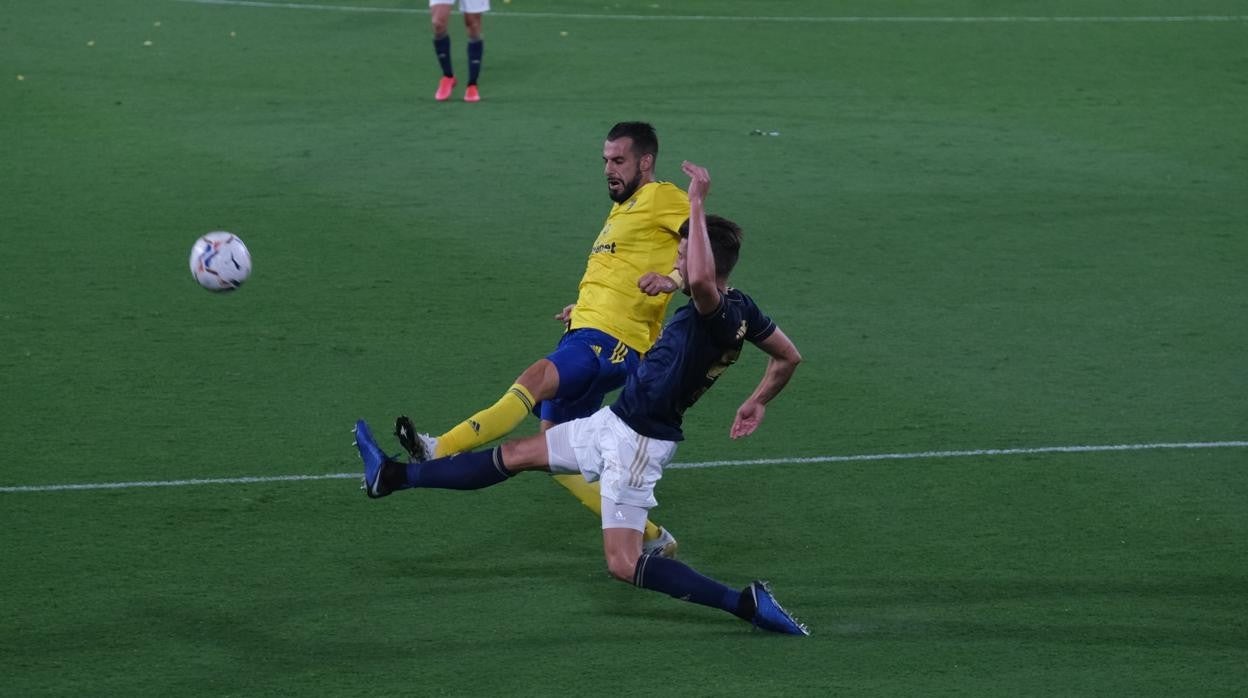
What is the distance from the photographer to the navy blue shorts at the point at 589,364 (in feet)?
26.7

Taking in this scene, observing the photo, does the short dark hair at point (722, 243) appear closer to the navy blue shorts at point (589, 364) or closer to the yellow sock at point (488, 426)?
the navy blue shorts at point (589, 364)

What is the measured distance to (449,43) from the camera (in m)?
18.0

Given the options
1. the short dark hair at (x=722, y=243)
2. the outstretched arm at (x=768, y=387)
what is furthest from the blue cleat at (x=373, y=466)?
the short dark hair at (x=722, y=243)

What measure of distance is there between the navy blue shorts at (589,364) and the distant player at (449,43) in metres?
9.82

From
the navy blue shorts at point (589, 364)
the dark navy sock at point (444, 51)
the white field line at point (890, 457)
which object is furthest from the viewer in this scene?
the dark navy sock at point (444, 51)

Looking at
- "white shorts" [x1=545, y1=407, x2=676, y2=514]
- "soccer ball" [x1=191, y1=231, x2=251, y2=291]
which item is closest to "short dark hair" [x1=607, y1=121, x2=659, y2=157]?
"white shorts" [x1=545, y1=407, x2=676, y2=514]

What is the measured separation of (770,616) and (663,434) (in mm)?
793

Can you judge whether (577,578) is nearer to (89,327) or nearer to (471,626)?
(471,626)

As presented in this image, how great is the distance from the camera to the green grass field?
707cm

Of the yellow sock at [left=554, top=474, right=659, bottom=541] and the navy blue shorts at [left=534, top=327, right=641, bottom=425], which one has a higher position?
the navy blue shorts at [left=534, top=327, right=641, bottom=425]

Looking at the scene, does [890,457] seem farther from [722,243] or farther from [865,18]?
[865,18]

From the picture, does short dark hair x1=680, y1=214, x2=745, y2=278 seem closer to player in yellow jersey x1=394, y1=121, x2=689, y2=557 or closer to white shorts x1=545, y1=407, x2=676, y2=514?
white shorts x1=545, y1=407, x2=676, y2=514

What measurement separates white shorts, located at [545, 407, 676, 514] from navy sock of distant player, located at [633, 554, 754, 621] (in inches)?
10.0

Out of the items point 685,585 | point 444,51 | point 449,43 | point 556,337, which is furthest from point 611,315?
point 449,43
